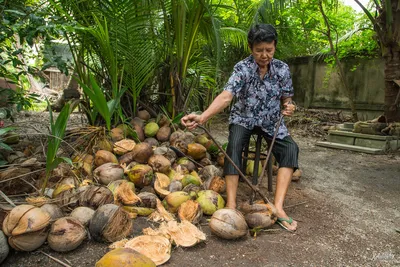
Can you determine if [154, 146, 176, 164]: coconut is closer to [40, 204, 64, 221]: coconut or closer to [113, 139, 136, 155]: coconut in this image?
[113, 139, 136, 155]: coconut

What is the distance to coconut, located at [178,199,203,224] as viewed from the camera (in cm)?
199

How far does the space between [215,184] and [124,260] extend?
1.19m

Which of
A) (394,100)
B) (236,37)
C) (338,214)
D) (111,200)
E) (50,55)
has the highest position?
(236,37)

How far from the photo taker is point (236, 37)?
16.2 ft

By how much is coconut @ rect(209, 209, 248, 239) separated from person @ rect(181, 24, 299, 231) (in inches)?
14.0

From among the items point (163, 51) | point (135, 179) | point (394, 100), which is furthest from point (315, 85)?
point (135, 179)

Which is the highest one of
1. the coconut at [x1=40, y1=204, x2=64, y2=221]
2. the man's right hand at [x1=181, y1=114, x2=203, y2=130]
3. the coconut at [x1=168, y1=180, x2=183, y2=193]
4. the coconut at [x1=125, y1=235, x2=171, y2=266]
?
the man's right hand at [x1=181, y1=114, x2=203, y2=130]

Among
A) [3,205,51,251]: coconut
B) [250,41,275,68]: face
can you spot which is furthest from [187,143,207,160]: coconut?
[3,205,51,251]: coconut

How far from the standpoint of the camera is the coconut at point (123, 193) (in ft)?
6.81

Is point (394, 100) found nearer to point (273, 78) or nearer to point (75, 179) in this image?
point (273, 78)

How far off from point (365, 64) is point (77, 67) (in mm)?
6271

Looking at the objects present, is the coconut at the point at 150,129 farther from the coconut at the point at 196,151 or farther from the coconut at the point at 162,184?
the coconut at the point at 162,184

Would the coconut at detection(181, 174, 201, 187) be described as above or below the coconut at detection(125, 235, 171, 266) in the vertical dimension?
above

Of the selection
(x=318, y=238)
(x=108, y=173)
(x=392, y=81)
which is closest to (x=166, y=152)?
(x=108, y=173)
